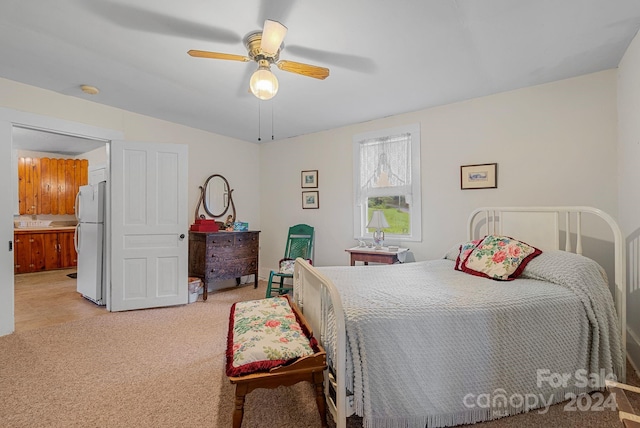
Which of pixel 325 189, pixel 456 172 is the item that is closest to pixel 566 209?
pixel 456 172

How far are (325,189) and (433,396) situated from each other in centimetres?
333

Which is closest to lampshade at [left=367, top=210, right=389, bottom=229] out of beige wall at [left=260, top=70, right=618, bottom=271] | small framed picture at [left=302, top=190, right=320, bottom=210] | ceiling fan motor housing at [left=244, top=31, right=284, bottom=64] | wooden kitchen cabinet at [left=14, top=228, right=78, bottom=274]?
beige wall at [left=260, top=70, right=618, bottom=271]

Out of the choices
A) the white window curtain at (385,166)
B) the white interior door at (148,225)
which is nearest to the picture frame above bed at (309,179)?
the white window curtain at (385,166)

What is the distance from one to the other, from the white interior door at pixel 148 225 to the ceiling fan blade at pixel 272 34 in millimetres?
2522

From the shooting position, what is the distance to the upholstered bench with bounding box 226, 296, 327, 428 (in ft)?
4.67

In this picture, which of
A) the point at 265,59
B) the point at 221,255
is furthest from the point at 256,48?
the point at 221,255

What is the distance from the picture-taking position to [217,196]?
15.4ft

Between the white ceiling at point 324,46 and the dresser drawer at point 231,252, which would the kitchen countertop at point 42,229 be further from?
the dresser drawer at point 231,252

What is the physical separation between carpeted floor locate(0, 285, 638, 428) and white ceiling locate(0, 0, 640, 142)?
2.42 metres

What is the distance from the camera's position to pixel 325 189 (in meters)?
4.52

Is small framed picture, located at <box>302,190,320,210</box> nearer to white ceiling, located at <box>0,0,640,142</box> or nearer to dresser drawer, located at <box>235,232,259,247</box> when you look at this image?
dresser drawer, located at <box>235,232,259,247</box>

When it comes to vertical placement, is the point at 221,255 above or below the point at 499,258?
below

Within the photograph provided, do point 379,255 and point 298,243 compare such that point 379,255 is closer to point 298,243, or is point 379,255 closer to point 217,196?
point 298,243

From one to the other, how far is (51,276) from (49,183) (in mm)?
2021
